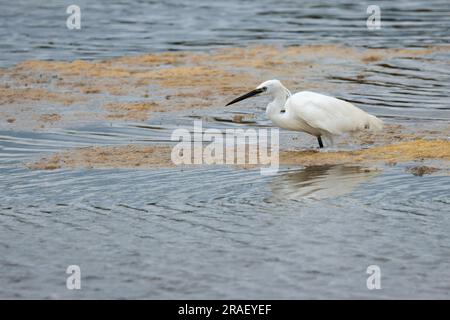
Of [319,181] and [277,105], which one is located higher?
[277,105]

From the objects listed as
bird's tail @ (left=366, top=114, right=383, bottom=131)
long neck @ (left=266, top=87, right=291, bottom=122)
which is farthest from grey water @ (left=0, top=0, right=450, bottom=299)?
bird's tail @ (left=366, top=114, right=383, bottom=131)

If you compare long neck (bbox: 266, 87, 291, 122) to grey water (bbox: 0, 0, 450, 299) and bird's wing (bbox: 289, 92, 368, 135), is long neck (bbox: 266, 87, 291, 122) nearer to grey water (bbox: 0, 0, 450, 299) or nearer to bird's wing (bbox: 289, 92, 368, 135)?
bird's wing (bbox: 289, 92, 368, 135)

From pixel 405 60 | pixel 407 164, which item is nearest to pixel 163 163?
pixel 407 164

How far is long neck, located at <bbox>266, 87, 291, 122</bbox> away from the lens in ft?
39.4

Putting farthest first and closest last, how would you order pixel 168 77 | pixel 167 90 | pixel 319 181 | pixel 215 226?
pixel 168 77 → pixel 167 90 → pixel 319 181 → pixel 215 226

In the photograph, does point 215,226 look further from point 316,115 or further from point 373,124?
point 373,124

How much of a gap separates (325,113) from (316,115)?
137 mm

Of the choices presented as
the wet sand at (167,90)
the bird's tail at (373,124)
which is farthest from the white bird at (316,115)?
the wet sand at (167,90)

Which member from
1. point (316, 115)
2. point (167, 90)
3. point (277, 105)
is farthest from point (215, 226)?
point (167, 90)

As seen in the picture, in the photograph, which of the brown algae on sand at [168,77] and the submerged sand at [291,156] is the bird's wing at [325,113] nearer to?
the submerged sand at [291,156]

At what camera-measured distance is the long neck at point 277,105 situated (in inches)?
473

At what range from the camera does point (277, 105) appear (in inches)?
476

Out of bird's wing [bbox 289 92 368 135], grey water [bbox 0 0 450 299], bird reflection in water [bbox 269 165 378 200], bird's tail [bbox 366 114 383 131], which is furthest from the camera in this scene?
bird's tail [bbox 366 114 383 131]
